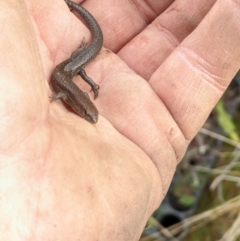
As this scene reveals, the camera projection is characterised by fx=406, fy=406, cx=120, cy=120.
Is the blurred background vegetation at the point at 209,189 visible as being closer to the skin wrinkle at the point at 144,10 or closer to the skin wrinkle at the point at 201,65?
the skin wrinkle at the point at 201,65

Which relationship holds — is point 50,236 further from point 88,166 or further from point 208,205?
point 208,205

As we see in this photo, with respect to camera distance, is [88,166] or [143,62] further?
[143,62]

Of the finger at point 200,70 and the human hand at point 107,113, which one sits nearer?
the human hand at point 107,113

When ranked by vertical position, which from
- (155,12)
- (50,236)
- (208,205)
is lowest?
(208,205)

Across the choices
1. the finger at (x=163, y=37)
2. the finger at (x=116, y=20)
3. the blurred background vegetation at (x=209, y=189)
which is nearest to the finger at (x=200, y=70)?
the finger at (x=163, y=37)

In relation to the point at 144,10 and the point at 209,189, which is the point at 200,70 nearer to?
the point at 144,10

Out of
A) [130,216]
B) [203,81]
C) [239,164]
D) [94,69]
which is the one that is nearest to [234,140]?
[239,164]

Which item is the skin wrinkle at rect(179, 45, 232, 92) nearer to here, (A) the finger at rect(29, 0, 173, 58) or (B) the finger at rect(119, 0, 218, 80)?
(B) the finger at rect(119, 0, 218, 80)
